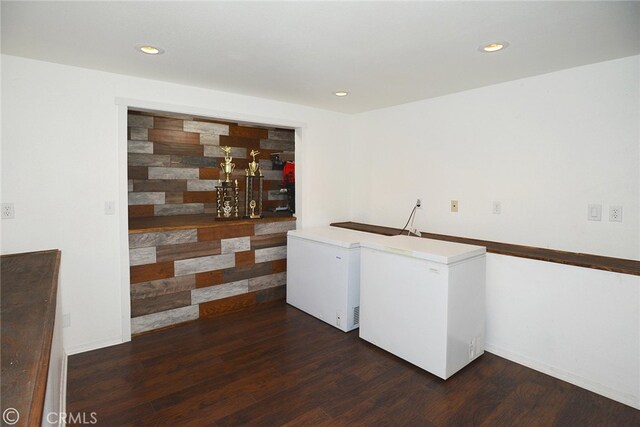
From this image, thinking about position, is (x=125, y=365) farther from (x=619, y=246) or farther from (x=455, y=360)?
(x=619, y=246)

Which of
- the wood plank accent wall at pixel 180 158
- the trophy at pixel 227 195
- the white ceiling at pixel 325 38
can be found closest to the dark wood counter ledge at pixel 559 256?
the white ceiling at pixel 325 38

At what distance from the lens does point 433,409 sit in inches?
82.8

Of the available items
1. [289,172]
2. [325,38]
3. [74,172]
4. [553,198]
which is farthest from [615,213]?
[74,172]

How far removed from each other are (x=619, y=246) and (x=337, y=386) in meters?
2.16

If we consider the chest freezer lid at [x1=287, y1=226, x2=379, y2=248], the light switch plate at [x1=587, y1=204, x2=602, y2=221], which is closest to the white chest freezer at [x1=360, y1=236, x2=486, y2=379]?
the chest freezer lid at [x1=287, y1=226, x2=379, y2=248]

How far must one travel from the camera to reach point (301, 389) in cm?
230

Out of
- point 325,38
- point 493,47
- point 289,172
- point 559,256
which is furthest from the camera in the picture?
point 289,172

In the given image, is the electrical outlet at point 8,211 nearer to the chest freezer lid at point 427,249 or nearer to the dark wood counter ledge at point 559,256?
the chest freezer lid at point 427,249

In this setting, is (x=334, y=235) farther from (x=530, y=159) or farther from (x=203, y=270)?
(x=530, y=159)

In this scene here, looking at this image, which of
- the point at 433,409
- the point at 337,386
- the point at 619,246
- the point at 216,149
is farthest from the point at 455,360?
the point at 216,149

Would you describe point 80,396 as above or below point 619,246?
below

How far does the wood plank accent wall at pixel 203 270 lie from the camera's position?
3074 millimetres

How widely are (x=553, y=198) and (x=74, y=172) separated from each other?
3.66 m

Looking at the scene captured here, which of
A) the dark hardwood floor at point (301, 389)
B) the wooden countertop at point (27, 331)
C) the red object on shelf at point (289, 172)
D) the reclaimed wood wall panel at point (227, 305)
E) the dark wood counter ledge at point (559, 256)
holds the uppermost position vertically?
the red object on shelf at point (289, 172)
